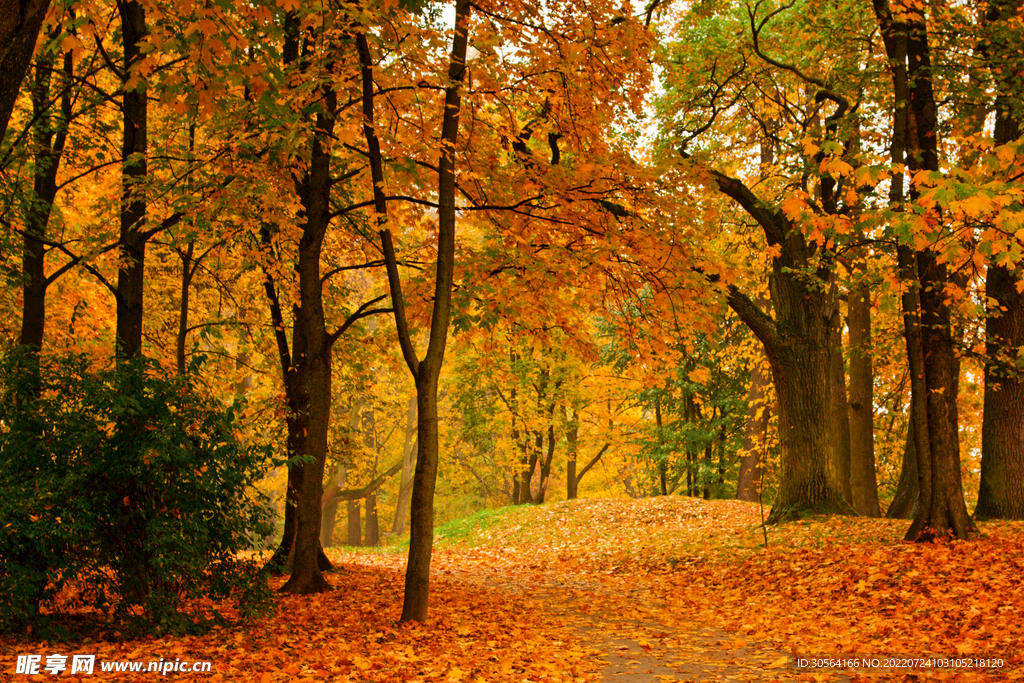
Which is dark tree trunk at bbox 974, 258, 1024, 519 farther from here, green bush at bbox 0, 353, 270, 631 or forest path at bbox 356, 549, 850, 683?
green bush at bbox 0, 353, 270, 631

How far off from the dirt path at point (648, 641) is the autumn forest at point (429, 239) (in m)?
1.84

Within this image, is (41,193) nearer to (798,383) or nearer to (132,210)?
(132,210)

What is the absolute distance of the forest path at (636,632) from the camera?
4965 millimetres

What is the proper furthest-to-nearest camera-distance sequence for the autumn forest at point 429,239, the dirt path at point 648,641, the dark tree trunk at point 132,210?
the dark tree trunk at point 132,210 < the autumn forest at point 429,239 < the dirt path at point 648,641

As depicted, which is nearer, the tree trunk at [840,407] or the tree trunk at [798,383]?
the tree trunk at [798,383]

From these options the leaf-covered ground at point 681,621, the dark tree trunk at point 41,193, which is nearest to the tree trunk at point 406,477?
the leaf-covered ground at point 681,621

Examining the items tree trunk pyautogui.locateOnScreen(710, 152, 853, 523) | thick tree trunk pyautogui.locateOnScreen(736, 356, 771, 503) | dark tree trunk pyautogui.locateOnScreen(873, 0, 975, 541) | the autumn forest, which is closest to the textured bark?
the autumn forest

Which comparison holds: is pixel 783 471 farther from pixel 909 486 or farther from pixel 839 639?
pixel 839 639

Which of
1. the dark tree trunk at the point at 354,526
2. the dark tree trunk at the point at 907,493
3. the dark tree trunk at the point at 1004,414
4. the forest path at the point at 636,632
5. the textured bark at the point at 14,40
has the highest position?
the textured bark at the point at 14,40

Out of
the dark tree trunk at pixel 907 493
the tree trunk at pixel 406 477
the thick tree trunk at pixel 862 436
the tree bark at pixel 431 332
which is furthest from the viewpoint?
the tree trunk at pixel 406 477

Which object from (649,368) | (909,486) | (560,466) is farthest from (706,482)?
(649,368)

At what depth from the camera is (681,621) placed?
293 inches

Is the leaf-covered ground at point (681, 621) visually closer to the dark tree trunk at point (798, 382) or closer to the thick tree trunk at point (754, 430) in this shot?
the dark tree trunk at point (798, 382)

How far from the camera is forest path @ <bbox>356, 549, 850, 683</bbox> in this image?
16.3ft
